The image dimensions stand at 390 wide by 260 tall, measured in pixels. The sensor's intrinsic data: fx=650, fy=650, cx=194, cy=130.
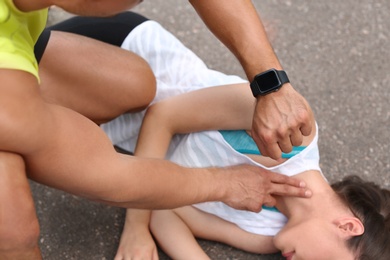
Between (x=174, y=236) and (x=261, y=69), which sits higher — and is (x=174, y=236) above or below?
below

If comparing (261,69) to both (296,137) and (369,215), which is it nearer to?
(296,137)

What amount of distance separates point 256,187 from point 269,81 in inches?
10.8

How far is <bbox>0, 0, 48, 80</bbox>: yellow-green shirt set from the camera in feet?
3.87

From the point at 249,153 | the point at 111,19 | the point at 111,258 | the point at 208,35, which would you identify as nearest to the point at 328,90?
the point at 208,35

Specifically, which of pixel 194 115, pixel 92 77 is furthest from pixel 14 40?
pixel 194 115

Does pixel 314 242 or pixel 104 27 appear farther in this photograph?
pixel 104 27

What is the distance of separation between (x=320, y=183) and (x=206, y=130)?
0.34 metres

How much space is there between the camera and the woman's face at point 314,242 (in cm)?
156

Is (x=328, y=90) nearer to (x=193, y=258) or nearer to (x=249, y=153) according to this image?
(x=249, y=153)

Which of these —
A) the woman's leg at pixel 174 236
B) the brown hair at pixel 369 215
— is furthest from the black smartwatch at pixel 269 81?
the woman's leg at pixel 174 236

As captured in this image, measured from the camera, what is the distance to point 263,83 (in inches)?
59.3

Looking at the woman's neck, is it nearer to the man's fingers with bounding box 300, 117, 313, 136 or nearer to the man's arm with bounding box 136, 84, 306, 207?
the man's arm with bounding box 136, 84, 306, 207

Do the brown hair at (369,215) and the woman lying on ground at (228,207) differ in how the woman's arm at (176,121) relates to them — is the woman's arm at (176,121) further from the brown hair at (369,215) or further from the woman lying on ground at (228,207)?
the brown hair at (369,215)

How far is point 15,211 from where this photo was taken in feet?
3.97
